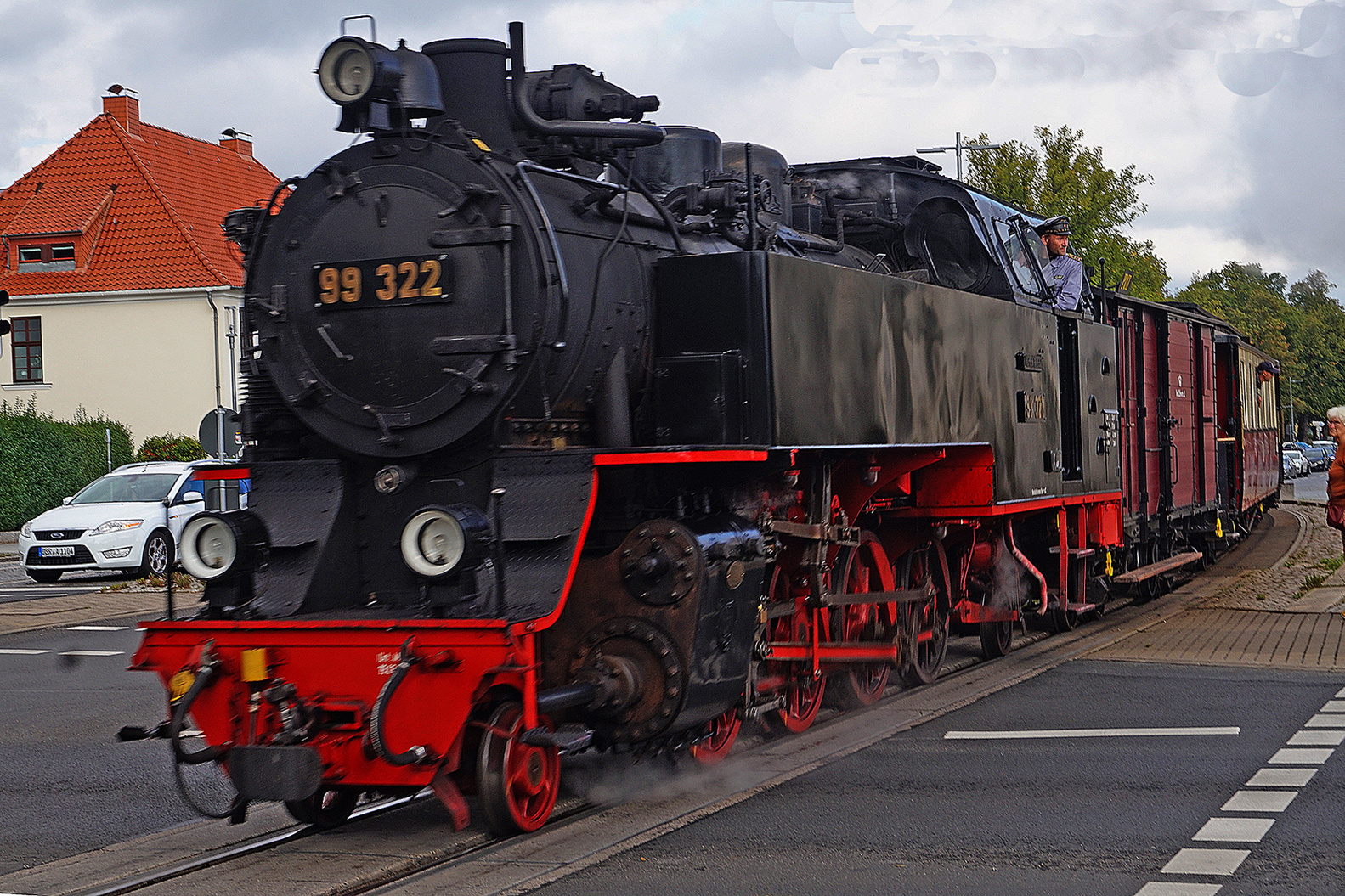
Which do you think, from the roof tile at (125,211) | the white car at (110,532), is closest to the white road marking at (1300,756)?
the white car at (110,532)

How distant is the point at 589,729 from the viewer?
244 inches

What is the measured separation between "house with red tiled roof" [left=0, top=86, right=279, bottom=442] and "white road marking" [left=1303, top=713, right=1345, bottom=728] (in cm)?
2871

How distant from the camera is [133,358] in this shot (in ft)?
116

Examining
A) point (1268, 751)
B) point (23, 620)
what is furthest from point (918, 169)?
point (23, 620)

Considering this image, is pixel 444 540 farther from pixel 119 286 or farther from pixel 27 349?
pixel 27 349

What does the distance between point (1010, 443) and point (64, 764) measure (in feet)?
18.7

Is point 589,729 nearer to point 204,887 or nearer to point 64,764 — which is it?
point 204,887

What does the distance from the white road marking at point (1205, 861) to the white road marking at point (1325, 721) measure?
2.79 m

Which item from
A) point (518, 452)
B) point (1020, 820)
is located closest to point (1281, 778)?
point (1020, 820)

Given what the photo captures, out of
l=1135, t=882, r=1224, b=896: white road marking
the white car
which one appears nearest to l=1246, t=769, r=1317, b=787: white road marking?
l=1135, t=882, r=1224, b=896: white road marking

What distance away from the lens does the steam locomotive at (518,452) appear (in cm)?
→ 586

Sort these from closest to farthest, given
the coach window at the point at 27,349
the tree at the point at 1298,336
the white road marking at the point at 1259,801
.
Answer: the white road marking at the point at 1259,801, the coach window at the point at 27,349, the tree at the point at 1298,336

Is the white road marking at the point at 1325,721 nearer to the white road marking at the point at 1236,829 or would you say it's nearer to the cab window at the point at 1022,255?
the white road marking at the point at 1236,829

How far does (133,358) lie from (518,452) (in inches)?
1238
